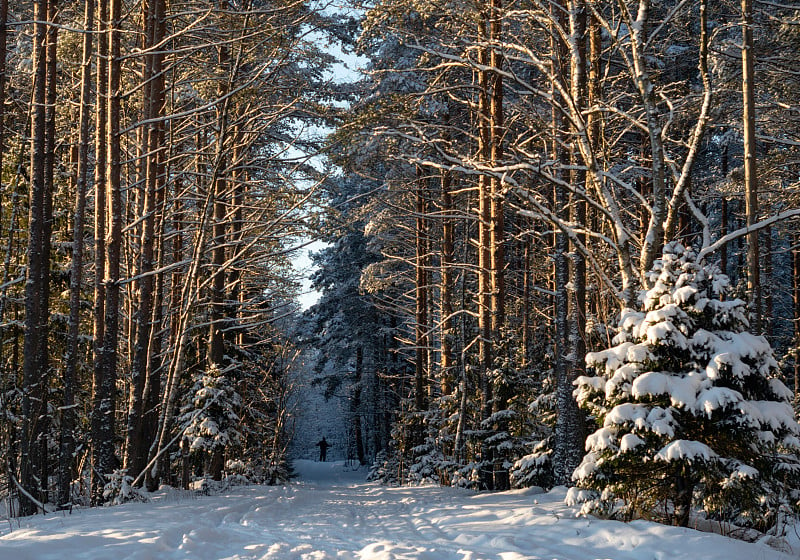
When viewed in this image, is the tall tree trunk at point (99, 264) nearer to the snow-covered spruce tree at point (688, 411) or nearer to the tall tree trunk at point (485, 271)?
the tall tree trunk at point (485, 271)

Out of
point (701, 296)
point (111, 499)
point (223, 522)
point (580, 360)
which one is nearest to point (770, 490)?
point (701, 296)

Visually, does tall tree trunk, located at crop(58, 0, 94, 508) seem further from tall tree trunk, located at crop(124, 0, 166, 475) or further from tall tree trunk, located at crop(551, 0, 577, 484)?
tall tree trunk, located at crop(551, 0, 577, 484)

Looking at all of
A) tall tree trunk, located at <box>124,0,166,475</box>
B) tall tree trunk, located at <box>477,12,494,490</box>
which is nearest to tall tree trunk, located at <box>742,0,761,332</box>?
tall tree trunk, located at <box>477,12,494,490</box>

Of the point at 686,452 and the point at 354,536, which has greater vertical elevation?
the point at 686,452

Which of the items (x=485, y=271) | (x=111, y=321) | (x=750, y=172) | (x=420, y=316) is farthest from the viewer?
(x=420, y=316)

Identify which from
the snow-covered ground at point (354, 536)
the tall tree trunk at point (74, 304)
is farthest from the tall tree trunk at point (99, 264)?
the snow-covered ground at point (354, 536)

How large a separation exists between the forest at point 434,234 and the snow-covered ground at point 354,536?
609mm

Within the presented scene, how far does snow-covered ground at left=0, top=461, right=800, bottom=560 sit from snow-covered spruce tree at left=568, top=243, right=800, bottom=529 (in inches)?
18.7

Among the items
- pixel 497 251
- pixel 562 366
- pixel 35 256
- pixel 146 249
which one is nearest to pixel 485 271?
pixel 497 251

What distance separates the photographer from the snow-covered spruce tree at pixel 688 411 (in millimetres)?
5945

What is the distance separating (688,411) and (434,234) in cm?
1782

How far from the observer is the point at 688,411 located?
6207 mm

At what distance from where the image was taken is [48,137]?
1222 cm

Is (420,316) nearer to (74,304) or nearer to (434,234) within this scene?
(434,234)
